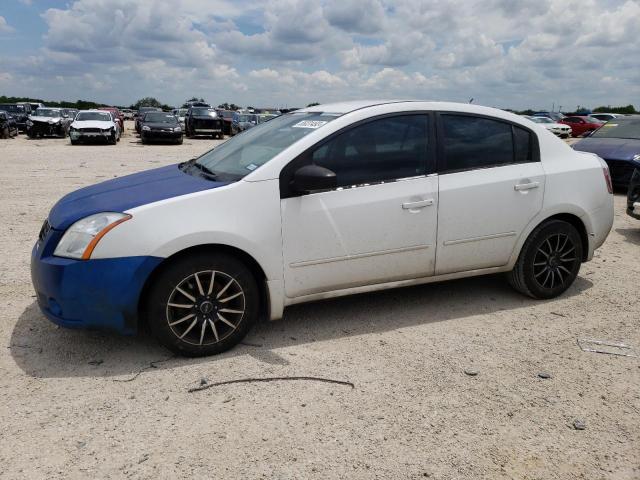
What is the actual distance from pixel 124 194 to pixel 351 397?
2031 mm

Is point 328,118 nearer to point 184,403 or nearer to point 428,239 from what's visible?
point 428,239

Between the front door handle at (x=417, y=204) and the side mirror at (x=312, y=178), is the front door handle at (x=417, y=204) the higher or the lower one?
the lower one

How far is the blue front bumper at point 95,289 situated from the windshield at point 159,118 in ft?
79.2

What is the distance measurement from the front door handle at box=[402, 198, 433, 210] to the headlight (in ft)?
6.21

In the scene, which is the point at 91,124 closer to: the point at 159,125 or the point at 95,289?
the point at 159,125

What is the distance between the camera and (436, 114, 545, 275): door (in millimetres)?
4207

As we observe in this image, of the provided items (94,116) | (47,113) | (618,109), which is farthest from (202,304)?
(618,109)

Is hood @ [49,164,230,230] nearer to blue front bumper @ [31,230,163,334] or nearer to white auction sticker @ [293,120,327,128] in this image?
blue front bumper @ [31,230,163,334]

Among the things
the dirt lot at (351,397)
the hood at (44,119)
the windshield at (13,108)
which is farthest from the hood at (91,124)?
the dirt lot at (351,397)

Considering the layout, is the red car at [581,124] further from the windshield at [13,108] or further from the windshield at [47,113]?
the windshield at [13,108]

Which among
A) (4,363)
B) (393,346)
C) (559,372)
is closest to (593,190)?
(559,372)

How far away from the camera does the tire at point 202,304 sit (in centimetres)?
348

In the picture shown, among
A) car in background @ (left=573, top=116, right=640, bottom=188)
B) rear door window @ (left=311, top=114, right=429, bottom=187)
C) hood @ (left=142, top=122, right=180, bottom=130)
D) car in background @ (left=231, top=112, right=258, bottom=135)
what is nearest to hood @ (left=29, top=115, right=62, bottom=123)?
hood @ (left=142, top=122, right=180, bottom=130)

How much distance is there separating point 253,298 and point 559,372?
6.63 feet
